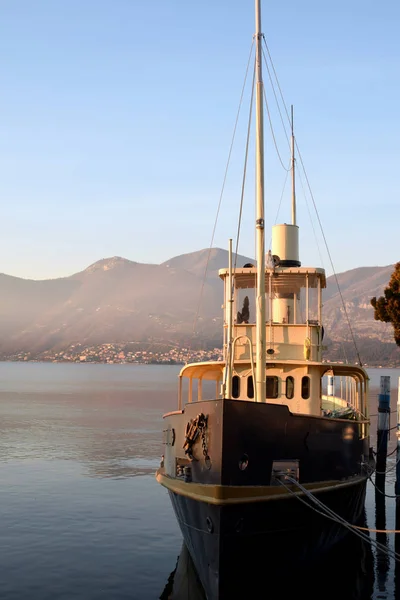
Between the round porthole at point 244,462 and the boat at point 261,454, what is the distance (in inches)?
1.0

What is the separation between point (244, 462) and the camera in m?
15.3

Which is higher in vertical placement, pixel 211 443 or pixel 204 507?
pixel 211 443

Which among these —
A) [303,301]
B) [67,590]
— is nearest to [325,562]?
[67,590]

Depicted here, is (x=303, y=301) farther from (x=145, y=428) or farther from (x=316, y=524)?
(x=145, y=428)

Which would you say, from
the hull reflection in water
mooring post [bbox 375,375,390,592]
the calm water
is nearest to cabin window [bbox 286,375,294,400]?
the hull reflection in water

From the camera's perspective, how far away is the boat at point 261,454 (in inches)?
593

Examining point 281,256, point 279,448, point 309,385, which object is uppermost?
point 281,256

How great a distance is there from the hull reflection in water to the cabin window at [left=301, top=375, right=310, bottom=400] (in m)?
4.12

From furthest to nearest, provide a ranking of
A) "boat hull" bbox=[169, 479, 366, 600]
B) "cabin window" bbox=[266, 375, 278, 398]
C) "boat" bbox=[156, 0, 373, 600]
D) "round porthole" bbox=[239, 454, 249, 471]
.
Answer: "cabin window" bbox=[266, 375, 278, 398], "round porthole" bbox=[239, 454, 249, 471], "boat" bbox=[156, 0, 373, 600], "boat hull" bbox=[169, 479, 366, 600]

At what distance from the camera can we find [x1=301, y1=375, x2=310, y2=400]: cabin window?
19688 millimetres

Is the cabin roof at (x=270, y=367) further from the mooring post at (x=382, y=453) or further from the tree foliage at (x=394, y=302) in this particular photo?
the tree foliage at (x=394, y=302)

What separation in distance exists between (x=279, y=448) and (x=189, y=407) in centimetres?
243

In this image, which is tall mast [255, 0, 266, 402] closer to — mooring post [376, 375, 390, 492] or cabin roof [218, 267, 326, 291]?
cabin roof [218, 267, 326, 291]

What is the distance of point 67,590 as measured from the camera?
17562mm
